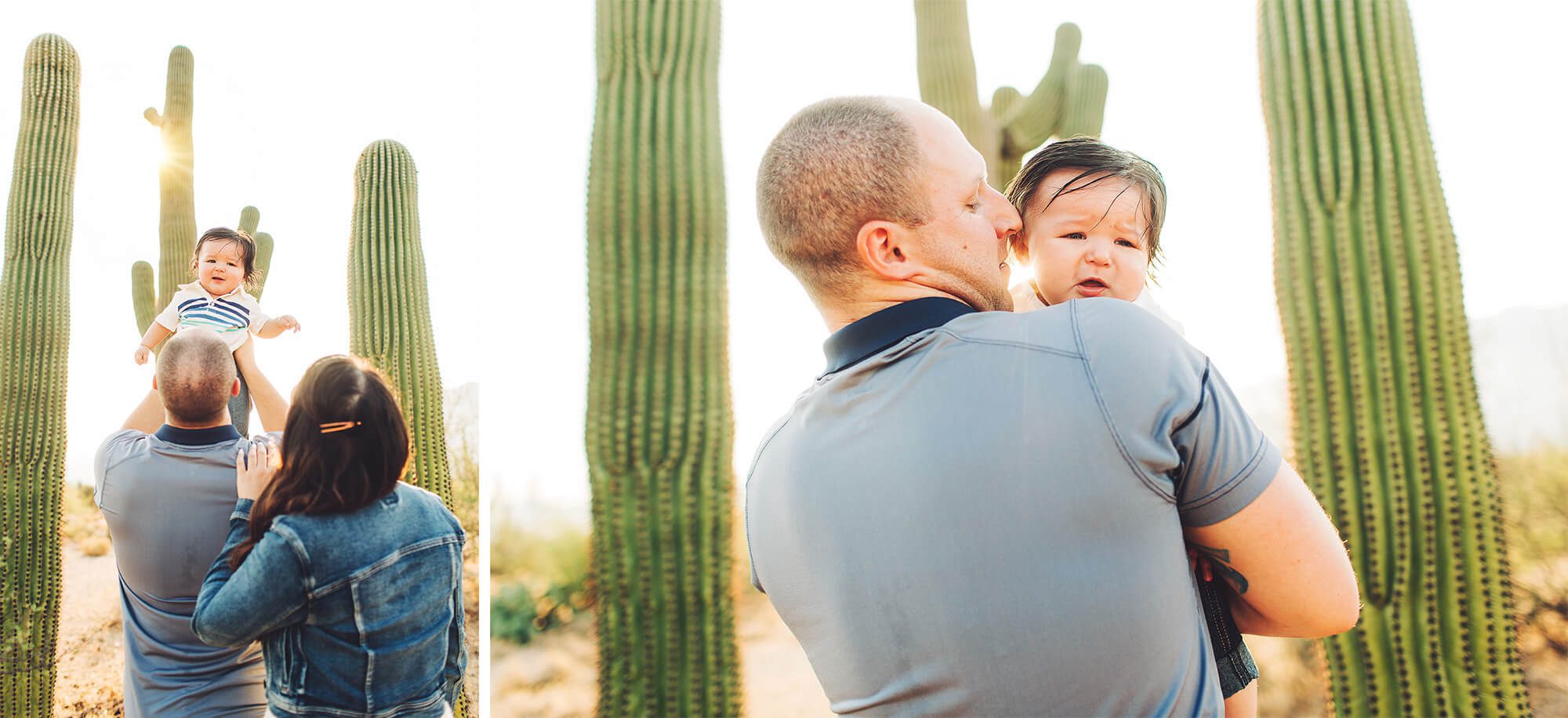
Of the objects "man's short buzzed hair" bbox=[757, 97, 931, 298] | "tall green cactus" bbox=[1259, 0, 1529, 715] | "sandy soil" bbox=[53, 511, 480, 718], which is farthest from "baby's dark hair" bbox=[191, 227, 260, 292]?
"tall green cactus" bbox=[1259, 0, 1529, 715]

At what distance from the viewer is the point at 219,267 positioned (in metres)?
1.95

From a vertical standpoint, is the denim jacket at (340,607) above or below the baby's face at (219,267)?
below

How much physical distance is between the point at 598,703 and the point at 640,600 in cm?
41

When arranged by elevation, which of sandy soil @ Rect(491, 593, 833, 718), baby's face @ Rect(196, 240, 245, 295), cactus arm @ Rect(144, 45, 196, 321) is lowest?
sandy soil @ Rect(491, 593, 833, 718)

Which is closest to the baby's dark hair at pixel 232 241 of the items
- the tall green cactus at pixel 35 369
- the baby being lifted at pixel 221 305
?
the baby being lifted at pixel 221 305

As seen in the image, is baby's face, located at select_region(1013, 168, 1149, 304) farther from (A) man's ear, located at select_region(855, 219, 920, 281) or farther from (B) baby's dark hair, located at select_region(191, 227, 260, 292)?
(B) baby's dark hair, located at select_region(191, 227, 260, 292)

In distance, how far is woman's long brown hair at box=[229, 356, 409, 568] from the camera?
1.48 m

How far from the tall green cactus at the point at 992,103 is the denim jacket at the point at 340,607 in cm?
301

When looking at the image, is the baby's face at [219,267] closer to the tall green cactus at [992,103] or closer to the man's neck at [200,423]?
the man's neck at [200,423]

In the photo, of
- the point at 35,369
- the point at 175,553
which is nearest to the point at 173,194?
the point at 35,369

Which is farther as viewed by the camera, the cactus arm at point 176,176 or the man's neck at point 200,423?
the cactus arm at point 176,176

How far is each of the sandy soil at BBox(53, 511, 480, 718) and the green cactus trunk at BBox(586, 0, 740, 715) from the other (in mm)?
544

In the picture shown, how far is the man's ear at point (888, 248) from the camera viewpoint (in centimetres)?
77

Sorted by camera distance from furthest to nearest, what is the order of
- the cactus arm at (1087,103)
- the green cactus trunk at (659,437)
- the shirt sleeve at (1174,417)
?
the cactus arm at (1087,103)
the green cactus trunk at (659,437)
the shirt sleeve at (1174,417)
